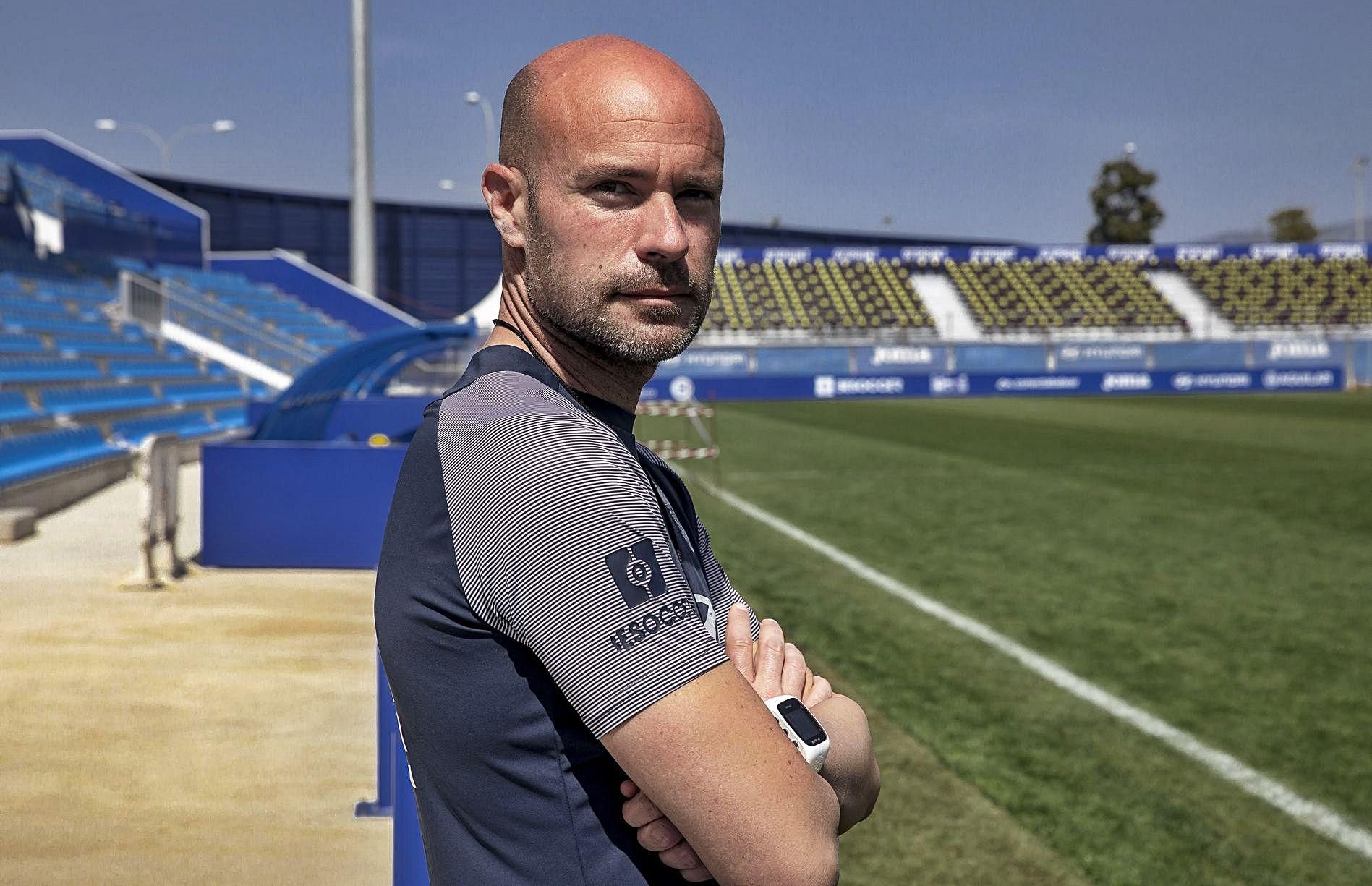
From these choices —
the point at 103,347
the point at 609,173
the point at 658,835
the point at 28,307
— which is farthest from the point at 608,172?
the point at 28,307

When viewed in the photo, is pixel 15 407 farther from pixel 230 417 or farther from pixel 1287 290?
pixel 1287 290

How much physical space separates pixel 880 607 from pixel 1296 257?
43.0m

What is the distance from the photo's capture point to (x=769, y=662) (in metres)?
1.33

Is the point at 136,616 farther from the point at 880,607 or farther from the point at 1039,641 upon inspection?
the point at 1039,641

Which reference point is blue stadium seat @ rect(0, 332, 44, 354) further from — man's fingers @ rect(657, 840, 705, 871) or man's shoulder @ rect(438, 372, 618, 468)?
man's fingers @ rect(657, 840, 705, 871)

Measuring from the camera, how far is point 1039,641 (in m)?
6.33

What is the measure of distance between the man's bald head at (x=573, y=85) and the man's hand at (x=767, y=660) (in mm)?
536

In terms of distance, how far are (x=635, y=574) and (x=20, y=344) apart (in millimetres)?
16333

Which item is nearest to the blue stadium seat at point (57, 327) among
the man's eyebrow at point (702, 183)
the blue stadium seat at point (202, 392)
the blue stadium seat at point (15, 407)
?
the blue stadium seat at point (202, 392)

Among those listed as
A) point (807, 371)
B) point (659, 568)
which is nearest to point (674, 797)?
point (659, 568)

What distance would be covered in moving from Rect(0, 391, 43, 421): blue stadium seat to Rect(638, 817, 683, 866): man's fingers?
12637 millimetres

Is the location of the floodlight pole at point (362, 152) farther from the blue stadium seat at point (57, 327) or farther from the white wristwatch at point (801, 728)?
the white wristwatch at point (801, 728)

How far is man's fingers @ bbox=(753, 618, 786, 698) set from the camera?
4.27ft

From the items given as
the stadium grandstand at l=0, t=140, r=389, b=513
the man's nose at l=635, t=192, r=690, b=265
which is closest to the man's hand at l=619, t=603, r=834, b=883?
the man's nose at l=635, t=192, r=690, b=265
